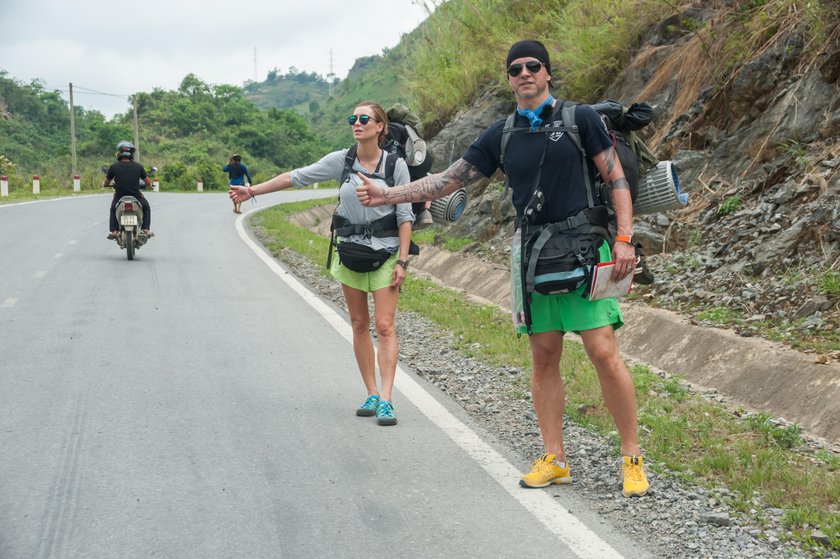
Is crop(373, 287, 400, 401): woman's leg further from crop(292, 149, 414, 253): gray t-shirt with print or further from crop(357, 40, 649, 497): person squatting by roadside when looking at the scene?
crop(357, 40, 649, 497): person squatting by roadside

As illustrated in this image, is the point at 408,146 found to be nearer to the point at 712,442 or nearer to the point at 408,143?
the point at 408,143

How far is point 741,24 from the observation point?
12.2 metres

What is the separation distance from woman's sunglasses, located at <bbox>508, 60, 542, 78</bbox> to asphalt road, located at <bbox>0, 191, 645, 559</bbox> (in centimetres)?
207

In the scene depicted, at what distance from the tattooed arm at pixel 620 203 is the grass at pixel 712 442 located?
1216mm

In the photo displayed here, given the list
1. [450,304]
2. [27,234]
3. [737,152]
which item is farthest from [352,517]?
[27,234]

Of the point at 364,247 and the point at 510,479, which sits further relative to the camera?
the point at 364,247

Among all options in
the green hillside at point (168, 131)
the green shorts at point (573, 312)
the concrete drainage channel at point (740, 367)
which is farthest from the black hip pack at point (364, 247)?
the green hillside at point (168, 131)

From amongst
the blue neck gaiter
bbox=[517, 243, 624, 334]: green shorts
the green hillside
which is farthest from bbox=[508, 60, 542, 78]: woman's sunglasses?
the green hillside

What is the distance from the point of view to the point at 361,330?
6.98 metres

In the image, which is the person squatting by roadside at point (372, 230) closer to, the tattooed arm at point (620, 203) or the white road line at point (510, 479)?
the white road line at point (510, 479)

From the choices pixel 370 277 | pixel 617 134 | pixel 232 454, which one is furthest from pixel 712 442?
pixel 232 454

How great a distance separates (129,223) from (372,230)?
35.2 ft

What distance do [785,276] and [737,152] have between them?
3091 millimetres

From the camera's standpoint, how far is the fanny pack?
666 centimetres
